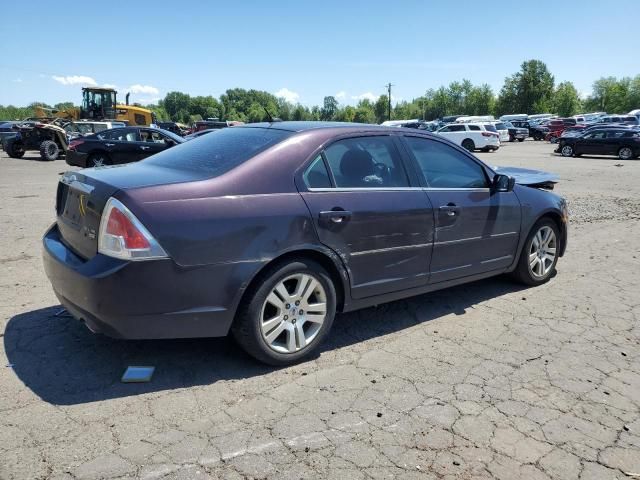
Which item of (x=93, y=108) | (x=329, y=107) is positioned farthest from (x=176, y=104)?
(x=93, y=108)

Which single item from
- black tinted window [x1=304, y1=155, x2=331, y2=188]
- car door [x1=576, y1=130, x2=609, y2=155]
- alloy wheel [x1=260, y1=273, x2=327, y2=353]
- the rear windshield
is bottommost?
alloy wheel [x1=260, y1=273, x2=327, y2=353]

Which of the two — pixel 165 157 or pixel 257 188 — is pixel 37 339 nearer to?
pixel 165 157

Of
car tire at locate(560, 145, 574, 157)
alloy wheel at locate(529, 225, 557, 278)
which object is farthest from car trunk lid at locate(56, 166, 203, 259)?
car tire at locate(560, 145, 574, 157)

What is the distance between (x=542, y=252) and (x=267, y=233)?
342 centimetres

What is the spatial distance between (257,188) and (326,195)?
0.52 m

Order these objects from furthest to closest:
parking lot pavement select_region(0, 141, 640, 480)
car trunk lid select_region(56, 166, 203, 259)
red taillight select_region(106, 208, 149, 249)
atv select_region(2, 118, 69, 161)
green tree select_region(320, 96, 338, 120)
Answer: green tree select_region(320, 96, 338, 120) → atv select_region(2, 118, 69, 161) → car trunk lid select_region(56, 166, 203, 259) → red taillight select_region(106, 208, 149, 249) → parking lot pavement select_region(0, 141, 640, 480)

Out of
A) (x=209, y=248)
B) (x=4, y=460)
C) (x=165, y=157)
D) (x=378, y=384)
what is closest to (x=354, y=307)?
(x=378, y=384)

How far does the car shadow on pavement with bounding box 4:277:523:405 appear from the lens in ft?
10.6

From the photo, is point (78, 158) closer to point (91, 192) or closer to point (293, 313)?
point (91, 192)

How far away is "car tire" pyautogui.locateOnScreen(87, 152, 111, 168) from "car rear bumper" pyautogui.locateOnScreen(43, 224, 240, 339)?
44.2 feet

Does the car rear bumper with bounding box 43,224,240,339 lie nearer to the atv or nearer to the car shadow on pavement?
the car shadow on pavement

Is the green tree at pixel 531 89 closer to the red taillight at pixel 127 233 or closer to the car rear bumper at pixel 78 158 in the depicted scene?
the car rear bumper at pixel 78 158

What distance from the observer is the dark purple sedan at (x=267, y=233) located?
305 centimetres

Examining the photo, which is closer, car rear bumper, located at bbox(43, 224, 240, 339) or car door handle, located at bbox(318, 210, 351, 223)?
car rear bumper, located at bbox(43, 224, 240, 339)
